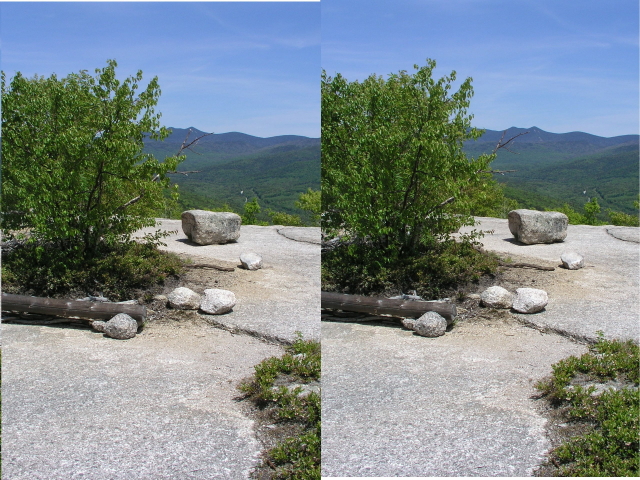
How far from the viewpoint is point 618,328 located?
5648 millimetres

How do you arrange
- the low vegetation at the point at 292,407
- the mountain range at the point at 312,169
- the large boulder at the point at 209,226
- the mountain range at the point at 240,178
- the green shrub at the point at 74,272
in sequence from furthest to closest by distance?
the mountain range at the point at 240,178 → the large boulder at the point at 209,226 → the mountain range at the point at 312,169 → the green shrub at the point at 74,272 → the low vegetation at the point at 292,407

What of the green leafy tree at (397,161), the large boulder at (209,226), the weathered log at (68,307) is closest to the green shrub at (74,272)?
the weathered log at (68,307)

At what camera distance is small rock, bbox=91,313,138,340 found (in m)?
5.07

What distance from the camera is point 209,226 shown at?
9750 mm

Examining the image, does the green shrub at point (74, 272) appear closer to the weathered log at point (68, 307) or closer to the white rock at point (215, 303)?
the weathered log at point (68, 307)

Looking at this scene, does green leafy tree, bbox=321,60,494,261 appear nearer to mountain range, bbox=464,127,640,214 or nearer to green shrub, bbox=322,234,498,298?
green shrub, bbox=322,234,498,298

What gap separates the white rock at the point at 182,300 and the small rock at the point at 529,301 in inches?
135

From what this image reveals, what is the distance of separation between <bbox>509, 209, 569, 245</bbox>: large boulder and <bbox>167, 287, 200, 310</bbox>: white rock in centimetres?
626

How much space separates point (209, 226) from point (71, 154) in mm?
4389

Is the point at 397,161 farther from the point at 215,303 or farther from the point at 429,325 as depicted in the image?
the point at 215,303

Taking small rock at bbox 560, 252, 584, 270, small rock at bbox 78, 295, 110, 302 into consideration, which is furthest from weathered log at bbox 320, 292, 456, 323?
small rock at bbox 560, 252, 584, 270

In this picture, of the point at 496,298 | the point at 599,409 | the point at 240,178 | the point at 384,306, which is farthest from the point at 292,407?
the point at 240,178

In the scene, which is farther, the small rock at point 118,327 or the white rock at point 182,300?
the white rock at point 182,300

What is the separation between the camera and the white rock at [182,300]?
595cm
